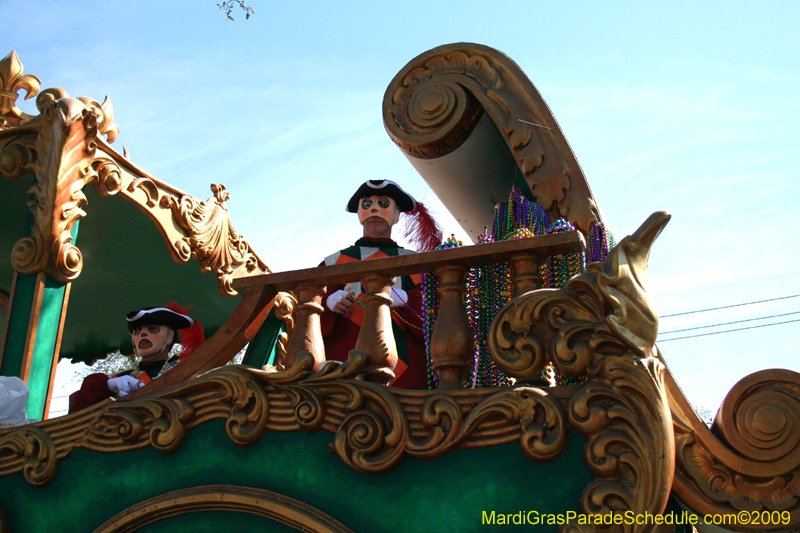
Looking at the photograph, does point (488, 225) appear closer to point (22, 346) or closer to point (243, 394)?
point (243, 394)

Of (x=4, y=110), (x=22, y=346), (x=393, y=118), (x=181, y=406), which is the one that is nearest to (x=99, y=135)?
(x=4, y=110)

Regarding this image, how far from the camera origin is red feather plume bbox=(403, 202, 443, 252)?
3.63 meters

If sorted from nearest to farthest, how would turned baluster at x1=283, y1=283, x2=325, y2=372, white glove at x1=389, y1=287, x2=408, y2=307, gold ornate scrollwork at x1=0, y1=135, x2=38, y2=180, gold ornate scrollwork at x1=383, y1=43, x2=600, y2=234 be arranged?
turned baluster at x1=283, y1=283, x2=325, y2=372 < gold ornate scrollwork at x1=383, y1=43, x2=600, y2=234 < white glove at x1=389, y1=287, x2=408, y2=307 < gold ornate scrollwork at x1=0, y1=135, x2=38, y2=180

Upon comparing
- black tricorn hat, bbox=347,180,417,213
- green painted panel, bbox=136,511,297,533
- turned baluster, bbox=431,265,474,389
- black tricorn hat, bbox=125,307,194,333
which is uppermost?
black tricorn hat, bbox=347,180,417,213

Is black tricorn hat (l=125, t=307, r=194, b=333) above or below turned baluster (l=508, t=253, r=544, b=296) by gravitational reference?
above

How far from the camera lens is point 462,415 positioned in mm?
2004

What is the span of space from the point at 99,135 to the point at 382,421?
206 cm

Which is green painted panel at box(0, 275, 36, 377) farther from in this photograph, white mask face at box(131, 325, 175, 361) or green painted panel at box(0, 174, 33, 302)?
white mask face at box(131, 325, 175, 361)

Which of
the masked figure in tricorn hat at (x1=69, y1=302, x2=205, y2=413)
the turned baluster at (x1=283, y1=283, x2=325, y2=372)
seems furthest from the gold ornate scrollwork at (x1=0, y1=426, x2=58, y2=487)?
the masked figure in tricorn hat at (x1=69, y1=302, x2=205, y2=413)

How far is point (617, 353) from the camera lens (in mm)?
1927

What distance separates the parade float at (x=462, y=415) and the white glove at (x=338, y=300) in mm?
469

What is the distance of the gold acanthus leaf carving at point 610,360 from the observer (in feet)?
6.02

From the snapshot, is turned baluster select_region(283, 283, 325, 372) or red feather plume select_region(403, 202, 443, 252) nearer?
turned baluster select_region(283, 283, 325, 372)

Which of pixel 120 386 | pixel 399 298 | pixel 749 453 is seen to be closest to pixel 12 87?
pixel 120 386
